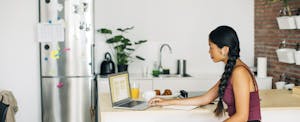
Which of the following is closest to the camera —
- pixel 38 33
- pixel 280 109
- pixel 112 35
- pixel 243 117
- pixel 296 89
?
pixel 243 117

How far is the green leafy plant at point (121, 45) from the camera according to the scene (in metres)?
5.48

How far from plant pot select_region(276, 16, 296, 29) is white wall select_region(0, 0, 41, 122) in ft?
10.00

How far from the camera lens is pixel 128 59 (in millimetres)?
5805

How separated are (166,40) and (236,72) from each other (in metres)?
3.25

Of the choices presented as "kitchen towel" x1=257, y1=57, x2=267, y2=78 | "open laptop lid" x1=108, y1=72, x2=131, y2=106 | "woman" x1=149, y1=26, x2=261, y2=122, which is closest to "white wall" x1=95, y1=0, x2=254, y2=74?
"kitchen towel" x1=257, y1=57, x2=267, y2=78

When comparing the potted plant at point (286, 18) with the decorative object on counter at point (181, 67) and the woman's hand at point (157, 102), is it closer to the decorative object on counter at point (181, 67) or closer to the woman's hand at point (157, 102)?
the decorative object on counter at point (181, 67)

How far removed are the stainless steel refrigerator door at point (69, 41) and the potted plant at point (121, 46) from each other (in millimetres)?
305

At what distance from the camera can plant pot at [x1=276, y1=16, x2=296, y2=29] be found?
15.2ft

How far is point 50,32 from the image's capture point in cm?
532

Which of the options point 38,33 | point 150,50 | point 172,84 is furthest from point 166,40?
point 38,33

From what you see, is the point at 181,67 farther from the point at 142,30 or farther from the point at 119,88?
the point at 119,88

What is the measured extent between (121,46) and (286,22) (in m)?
2.07

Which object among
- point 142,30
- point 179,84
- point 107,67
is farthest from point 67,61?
point 179,84

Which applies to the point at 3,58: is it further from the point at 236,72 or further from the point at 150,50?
the point at 236,72
